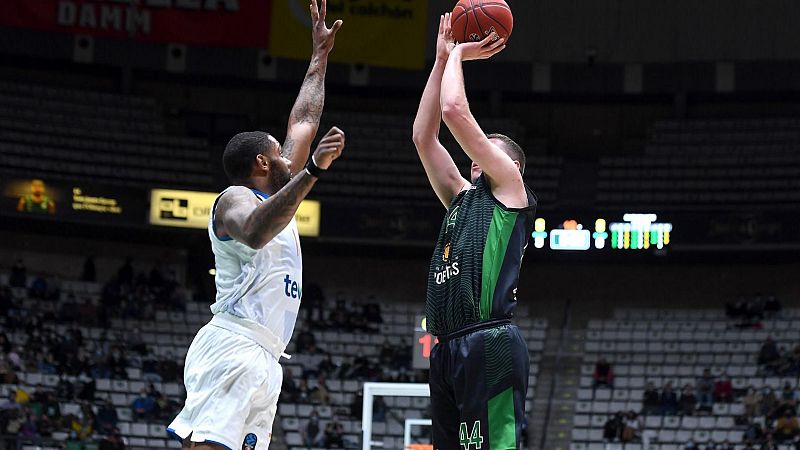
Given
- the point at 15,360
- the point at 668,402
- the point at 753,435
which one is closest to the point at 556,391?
the point at 668,402

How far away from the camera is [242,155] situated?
16.4ft

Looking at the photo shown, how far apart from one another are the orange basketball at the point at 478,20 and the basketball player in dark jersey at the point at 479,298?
0.36 metres

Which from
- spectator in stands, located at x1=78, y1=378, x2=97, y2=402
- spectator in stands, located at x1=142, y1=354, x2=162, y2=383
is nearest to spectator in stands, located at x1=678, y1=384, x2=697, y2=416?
spectator in stands, located at x1=142, y1=354, x2=162, y2=383

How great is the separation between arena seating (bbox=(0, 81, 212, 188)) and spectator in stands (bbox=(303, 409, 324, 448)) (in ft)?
21.4

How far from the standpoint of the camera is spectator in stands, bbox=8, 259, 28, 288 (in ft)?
75.3

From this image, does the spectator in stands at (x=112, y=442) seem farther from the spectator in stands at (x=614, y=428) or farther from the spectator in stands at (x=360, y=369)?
the spectator in stands at (x=614, y=428)

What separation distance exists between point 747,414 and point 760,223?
4601 mm

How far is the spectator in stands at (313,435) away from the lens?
758 inches

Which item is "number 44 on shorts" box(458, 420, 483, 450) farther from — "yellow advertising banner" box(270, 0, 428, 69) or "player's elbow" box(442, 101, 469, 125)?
"yellow advertising banner" box(270, 0, 428, 69)

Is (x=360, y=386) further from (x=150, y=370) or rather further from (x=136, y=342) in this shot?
(x=136, y=342)

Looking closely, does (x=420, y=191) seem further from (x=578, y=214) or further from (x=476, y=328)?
(x=476, y=328)

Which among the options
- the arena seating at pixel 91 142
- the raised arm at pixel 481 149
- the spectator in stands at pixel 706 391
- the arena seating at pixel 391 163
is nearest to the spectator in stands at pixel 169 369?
the arena seating at pixel 91 142

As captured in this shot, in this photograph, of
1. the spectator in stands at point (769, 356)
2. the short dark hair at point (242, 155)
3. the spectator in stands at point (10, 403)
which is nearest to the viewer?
the short dark hair at point (242, 155)

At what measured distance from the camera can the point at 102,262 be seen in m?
25.8
